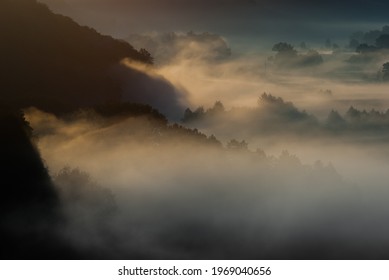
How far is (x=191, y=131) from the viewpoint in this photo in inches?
486

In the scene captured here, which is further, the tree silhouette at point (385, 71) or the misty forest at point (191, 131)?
the tree silhouette at point (385, 71)

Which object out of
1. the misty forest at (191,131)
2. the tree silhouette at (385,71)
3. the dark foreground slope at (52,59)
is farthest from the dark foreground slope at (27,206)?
the tree silhouette at (385,71)

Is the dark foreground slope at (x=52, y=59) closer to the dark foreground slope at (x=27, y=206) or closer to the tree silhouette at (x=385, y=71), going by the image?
the dark foreground slope at (x=27, y=206)

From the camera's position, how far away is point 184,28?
12711 millimetres

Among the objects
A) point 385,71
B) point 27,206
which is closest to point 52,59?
point 27,206

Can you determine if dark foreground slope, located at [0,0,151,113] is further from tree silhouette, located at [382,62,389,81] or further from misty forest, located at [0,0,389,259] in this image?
tree silhouette, located at [382,62,389,81]

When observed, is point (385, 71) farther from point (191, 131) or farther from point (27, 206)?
point (27, 206)

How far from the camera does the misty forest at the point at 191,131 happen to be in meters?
12.1

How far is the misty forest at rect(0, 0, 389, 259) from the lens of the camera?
12.1 m

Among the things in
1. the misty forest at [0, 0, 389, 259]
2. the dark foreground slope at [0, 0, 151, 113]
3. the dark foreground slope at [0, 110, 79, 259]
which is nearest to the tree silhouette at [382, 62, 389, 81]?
the misty forest at [0, 0, 389, 259]

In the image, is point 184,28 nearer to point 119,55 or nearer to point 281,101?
point 119,55
